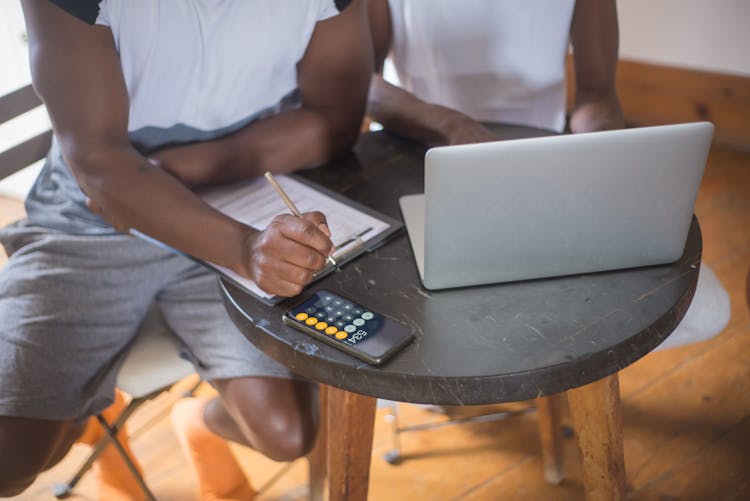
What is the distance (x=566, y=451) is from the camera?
1.84m

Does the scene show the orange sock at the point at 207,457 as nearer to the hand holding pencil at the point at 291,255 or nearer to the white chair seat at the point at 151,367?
the white chair seat at the point at 151,367

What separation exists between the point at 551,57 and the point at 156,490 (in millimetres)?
1287

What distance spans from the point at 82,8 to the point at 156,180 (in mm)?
282

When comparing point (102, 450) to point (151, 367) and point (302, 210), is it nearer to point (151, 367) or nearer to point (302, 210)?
point (151, 367)

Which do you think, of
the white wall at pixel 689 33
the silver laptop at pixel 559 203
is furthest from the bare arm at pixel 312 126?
the white wall at pixel 689 33

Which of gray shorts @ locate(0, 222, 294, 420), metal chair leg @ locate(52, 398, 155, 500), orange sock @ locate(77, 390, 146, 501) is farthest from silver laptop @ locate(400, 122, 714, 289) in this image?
orange sock @ locate(77, 390, 146, 501)

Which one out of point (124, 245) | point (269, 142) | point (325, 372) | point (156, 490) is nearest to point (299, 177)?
point (269, 142)

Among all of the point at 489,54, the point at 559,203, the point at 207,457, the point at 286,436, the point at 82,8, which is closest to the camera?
the point at 559,203

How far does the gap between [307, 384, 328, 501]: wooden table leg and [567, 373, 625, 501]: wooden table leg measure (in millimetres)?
474

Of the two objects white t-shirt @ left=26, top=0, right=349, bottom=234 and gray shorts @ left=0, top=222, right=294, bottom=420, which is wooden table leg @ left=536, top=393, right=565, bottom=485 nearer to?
gray shorts @ left=0, top=222, right=294, bottom=420

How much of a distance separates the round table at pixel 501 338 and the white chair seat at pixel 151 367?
341mm

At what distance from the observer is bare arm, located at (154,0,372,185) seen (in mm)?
1431

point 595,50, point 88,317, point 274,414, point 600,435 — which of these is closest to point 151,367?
point 88,317

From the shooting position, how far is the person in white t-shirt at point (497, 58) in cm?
165
